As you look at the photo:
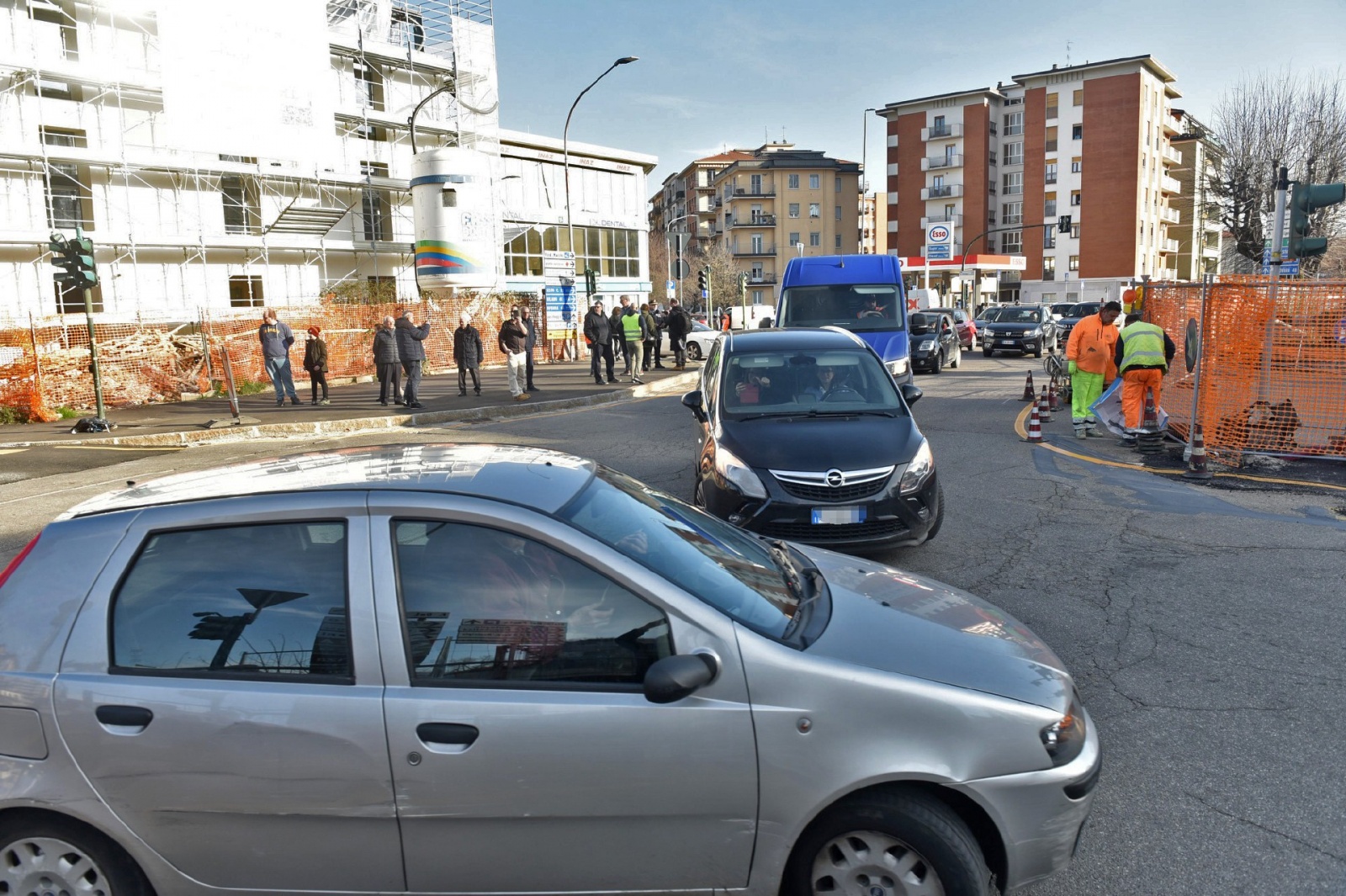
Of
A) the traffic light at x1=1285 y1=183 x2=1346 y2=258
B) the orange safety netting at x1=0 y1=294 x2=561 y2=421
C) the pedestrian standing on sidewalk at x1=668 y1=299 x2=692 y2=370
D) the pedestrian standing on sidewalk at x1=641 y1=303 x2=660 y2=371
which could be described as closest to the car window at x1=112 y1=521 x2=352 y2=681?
the traffic light at x1=1285 y1=183 x2=1346 y2=258

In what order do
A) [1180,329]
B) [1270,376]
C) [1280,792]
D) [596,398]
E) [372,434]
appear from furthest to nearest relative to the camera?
[596,398] → [372,434] → [1180,329] → [1270,376] → [1280,792]

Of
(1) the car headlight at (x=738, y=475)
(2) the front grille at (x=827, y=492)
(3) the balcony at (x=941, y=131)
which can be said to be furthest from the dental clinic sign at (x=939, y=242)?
(2) the front grille at (x=827, y=492)

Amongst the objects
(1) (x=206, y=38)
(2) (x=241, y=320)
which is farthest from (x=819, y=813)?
(1) (x=206, y=38)

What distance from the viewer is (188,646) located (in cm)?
270

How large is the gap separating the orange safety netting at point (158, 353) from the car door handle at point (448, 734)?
682 inches

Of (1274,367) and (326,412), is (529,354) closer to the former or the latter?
(326,412)

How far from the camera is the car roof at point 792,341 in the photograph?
8320 mm

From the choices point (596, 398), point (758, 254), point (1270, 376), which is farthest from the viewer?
point (758, 254)

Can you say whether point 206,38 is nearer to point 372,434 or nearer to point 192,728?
point 372,434

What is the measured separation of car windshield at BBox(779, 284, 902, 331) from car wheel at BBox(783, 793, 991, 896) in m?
14.1

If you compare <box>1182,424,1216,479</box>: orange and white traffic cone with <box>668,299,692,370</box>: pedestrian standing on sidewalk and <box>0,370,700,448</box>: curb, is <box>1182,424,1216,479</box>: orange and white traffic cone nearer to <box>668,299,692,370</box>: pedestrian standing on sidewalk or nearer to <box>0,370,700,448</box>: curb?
<box>0,370,700,448</box>: curb

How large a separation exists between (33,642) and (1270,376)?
39.4 feet

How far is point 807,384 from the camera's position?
7.94 m

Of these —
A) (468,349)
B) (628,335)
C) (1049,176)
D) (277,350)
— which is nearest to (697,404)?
(468,349)
